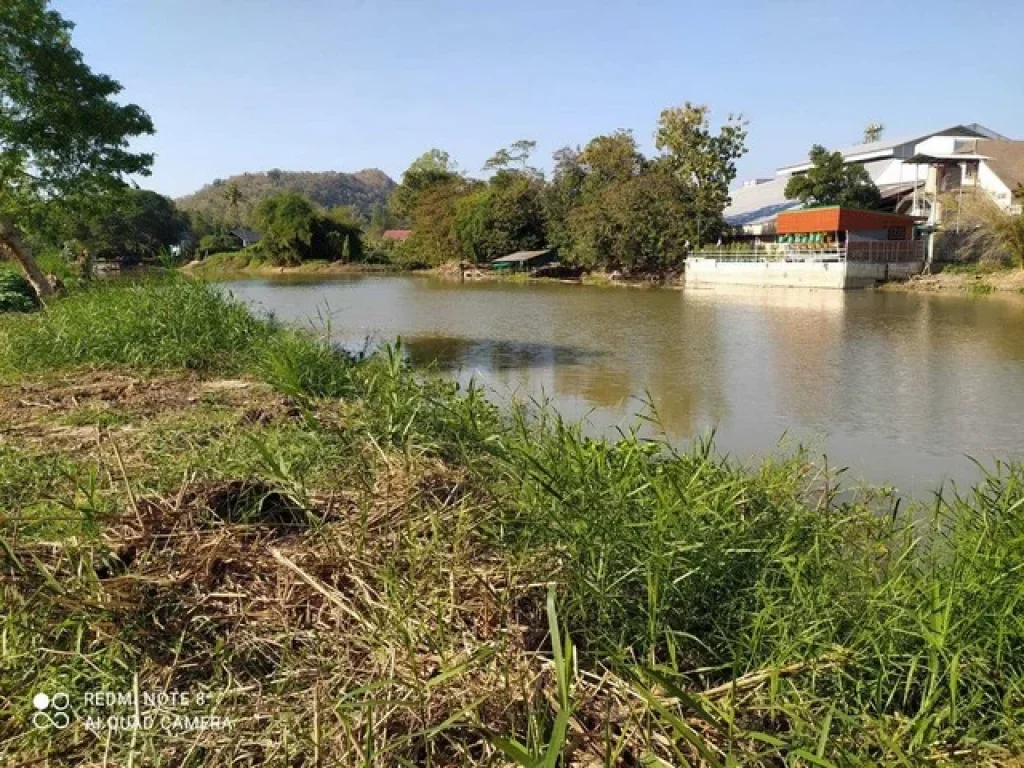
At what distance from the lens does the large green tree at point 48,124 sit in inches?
338

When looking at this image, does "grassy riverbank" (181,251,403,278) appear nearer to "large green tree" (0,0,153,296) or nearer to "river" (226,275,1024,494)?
"river" (226,275,1024,494)

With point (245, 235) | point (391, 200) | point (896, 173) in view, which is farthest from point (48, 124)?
point (245, 235)

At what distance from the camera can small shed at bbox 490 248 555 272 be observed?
35.9 metres

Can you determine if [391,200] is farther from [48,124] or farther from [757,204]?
[48,124]

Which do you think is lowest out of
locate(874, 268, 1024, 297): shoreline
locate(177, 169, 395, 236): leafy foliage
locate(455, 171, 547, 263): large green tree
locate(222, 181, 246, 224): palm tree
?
locate(874, 268, 1024, 297): shoreline

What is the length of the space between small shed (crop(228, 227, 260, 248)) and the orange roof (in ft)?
149

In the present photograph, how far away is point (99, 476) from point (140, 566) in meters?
0.84

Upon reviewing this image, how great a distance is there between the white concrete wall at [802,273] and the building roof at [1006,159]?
5705 mm

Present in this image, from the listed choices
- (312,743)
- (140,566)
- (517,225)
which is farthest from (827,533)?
(517,225)

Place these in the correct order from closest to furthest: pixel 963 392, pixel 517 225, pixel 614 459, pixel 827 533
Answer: pixel 827 533 → pixel 614 459 → pixel 963 392 → pixel 517 225

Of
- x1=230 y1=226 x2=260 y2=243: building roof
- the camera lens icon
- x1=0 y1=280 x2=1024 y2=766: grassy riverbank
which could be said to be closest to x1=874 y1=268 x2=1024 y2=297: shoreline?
x1=0 y1=280 x2=1024 y2=766: grassy riverbank

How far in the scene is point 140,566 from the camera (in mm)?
1671

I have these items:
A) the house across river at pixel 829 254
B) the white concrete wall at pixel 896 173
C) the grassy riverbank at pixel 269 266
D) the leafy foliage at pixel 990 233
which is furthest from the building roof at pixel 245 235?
the leafy foliage at pixel 990 233

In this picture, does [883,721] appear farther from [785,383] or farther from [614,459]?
[785,383]
